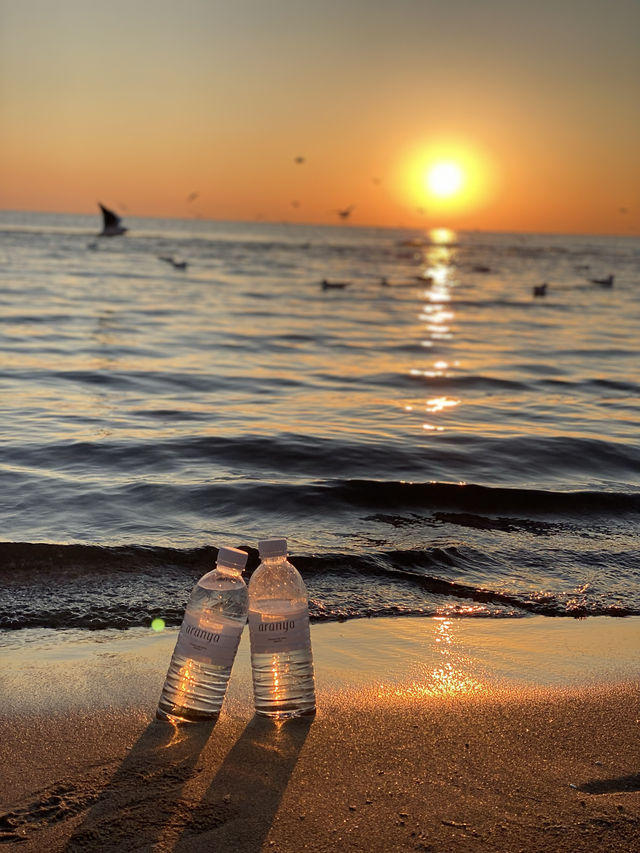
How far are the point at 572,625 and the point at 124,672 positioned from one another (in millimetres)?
2033

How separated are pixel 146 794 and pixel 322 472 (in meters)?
5.08

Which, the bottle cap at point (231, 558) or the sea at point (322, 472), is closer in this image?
the bottle cap at point (231, 558)

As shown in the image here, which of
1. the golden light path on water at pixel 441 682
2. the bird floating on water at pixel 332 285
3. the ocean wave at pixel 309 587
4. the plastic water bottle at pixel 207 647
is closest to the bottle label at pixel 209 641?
the plastic water bottle at pixel 207 647

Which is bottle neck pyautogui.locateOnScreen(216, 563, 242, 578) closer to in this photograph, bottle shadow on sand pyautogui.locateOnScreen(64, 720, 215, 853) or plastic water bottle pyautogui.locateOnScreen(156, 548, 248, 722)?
plastic water bottle pyautogui.locateOnScreen(156, 548, 248, 722)

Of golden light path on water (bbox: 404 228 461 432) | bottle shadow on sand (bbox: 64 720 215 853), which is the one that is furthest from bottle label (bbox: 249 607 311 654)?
golden light path on water (bbox: 404 228 461 432)

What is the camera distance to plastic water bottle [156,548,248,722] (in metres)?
3.19

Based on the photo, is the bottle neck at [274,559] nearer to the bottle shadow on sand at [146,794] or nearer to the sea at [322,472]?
the bottle shadow on sand at [146,794]

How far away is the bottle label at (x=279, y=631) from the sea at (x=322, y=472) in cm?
114

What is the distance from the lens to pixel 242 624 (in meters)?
3.27

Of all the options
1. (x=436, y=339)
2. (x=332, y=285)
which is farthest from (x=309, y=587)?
(x=332, y=285)

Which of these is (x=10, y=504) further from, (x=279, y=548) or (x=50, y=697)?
(x=279, y=548)

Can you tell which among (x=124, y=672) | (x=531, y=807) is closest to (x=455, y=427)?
(x=124, y=672)

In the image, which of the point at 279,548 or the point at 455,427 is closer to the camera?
the point at 279,548

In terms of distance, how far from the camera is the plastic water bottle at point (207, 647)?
10.5 feet
